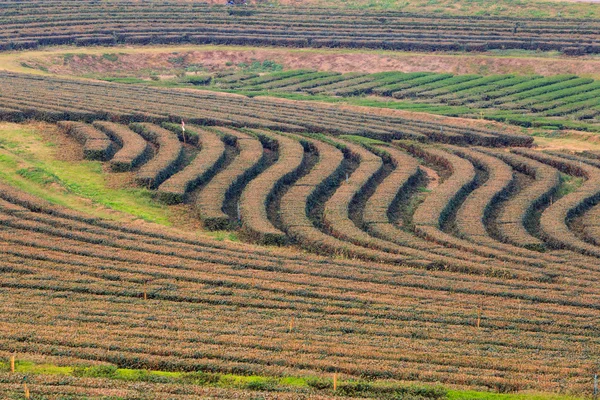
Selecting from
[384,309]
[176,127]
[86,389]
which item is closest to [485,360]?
[384,309]

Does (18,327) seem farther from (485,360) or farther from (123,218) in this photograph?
(123,218)

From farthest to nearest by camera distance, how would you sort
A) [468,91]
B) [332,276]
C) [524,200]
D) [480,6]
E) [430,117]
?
[480,6] → [468,91] → [430,117] → [524,200] → [332,276]

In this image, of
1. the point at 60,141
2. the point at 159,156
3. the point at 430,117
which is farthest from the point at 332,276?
the point at 430,117

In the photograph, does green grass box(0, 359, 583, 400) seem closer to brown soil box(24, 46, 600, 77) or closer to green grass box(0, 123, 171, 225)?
green grass box(0, 123, 171, 225)

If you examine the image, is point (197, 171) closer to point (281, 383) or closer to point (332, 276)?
point (332, 276)

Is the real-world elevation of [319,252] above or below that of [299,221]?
below

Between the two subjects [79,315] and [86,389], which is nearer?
[86,389]
